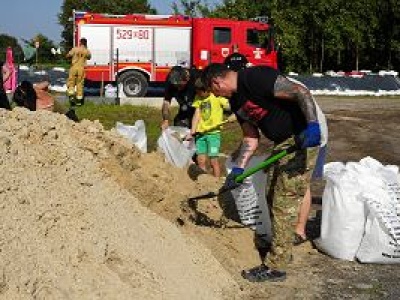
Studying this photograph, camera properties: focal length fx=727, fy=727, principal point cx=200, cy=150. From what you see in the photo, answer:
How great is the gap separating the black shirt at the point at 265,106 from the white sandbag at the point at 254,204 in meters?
0.71

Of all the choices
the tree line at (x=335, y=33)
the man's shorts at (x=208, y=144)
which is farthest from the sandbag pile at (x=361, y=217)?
the tree line at (x=335, y=33)

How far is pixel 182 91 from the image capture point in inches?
296

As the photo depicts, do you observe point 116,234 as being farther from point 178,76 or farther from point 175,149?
point 178,76

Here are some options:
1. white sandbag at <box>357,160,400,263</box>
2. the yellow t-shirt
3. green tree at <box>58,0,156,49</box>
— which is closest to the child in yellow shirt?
the yellow t-shirt

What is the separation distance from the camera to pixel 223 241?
541 cm

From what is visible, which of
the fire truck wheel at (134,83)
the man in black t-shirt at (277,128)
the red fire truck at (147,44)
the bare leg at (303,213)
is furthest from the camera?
the fire truck wheel at (134,83)

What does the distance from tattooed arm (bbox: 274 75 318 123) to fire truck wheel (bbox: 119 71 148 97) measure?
56.0 ft

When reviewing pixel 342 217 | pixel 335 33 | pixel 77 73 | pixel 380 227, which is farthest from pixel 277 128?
pixel 335 33

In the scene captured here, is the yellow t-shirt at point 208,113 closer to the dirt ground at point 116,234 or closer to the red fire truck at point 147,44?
the dirt ground at point 116,234

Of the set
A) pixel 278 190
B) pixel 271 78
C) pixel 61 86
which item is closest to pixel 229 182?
pixel 278 190

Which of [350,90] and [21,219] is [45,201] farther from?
[350,90]

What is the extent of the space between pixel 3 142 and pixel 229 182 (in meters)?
1.60

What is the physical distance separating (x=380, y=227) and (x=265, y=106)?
127 cm

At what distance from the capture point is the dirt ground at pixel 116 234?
12.4 ft
